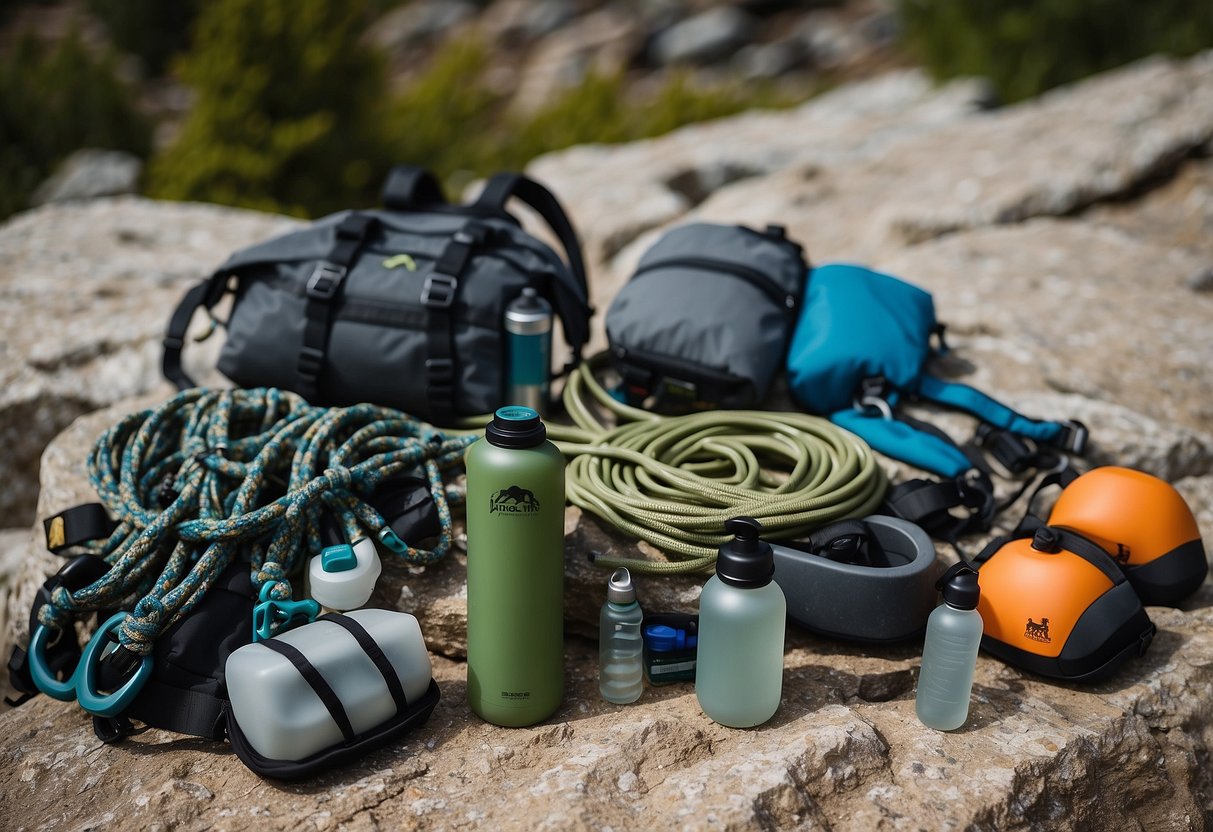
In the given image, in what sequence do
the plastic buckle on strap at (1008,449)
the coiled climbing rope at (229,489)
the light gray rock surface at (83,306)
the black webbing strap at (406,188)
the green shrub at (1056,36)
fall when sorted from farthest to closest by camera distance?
1. the green shrub at (1056,36)
2. the light gray rock surface at (83,306)
3. the black webbing strap at (406,188)
4. the plastic buckle on strap at (1008,449)
5. the coiled climbing rope at (229,489)

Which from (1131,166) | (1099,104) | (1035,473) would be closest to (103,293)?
(1035,473)

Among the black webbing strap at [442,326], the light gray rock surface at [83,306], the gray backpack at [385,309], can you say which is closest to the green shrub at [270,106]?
the light gray rock surface at [83,306]

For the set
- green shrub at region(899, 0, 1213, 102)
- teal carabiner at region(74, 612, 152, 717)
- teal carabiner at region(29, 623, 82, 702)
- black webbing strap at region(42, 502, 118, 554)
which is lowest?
teal carabiner at region(29, 623, 82, 702)

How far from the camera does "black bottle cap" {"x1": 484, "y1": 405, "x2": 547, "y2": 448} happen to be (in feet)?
7.03

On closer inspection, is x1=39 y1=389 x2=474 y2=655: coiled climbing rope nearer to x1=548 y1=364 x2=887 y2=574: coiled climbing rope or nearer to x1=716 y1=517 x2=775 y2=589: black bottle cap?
x1=548 y1=364 x2=887 y2=574: coiled climbing rope

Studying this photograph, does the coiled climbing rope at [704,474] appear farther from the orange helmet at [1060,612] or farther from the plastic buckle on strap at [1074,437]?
the plastic buckle on strap at [1074,437]

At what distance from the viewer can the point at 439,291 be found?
317 cm

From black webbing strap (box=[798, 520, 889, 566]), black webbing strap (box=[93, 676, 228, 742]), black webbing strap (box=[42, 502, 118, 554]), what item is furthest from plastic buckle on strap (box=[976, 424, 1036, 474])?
black webbing strap (box=[42, 502, 118, 554])

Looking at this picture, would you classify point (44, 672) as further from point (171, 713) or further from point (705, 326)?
point (705, 326)

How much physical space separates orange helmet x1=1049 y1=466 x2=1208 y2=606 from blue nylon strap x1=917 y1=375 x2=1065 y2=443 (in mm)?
532

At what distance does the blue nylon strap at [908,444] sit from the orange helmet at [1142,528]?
0.42 metres

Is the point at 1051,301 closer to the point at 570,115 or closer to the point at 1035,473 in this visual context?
the point at 1035,473

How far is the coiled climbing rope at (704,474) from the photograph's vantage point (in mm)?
2723

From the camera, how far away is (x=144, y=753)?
2.31 metres
